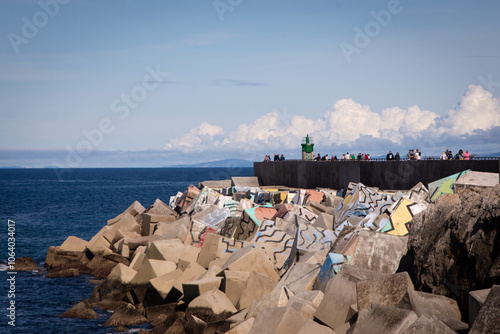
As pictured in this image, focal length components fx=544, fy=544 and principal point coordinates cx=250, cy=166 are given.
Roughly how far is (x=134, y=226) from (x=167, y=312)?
30.2 feet

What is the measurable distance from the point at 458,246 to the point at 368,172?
16.1 meters

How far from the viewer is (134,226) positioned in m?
19.6

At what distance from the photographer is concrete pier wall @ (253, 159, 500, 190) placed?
738 inches

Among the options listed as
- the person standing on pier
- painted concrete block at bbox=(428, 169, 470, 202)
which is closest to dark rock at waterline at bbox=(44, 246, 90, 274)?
painted concrete block at bbox=(428, 169, 470, 202)

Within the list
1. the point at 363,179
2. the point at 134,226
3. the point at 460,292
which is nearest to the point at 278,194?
the point at 363,179

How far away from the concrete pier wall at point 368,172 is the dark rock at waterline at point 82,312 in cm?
1248

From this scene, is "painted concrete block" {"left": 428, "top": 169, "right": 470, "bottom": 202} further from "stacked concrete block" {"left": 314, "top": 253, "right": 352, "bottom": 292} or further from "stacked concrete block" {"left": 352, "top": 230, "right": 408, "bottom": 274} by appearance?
"stacked concrete block" {"left": 314, "top": 253, "right": 352, "bottom": 292}

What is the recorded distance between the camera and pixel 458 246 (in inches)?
253

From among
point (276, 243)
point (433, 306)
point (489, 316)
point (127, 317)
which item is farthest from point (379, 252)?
point (127, 317)

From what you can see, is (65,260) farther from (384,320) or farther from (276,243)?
(384,320)

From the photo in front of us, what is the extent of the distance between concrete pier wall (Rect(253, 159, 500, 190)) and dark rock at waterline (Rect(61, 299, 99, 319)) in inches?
491

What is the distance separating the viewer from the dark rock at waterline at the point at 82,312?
1184cm

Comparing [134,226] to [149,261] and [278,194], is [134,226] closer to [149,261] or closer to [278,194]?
[278,194]

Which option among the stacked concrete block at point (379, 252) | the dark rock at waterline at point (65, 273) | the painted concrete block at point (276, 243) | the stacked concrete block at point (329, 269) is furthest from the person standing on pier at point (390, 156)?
the stacked concrete block at point (329, 269)
